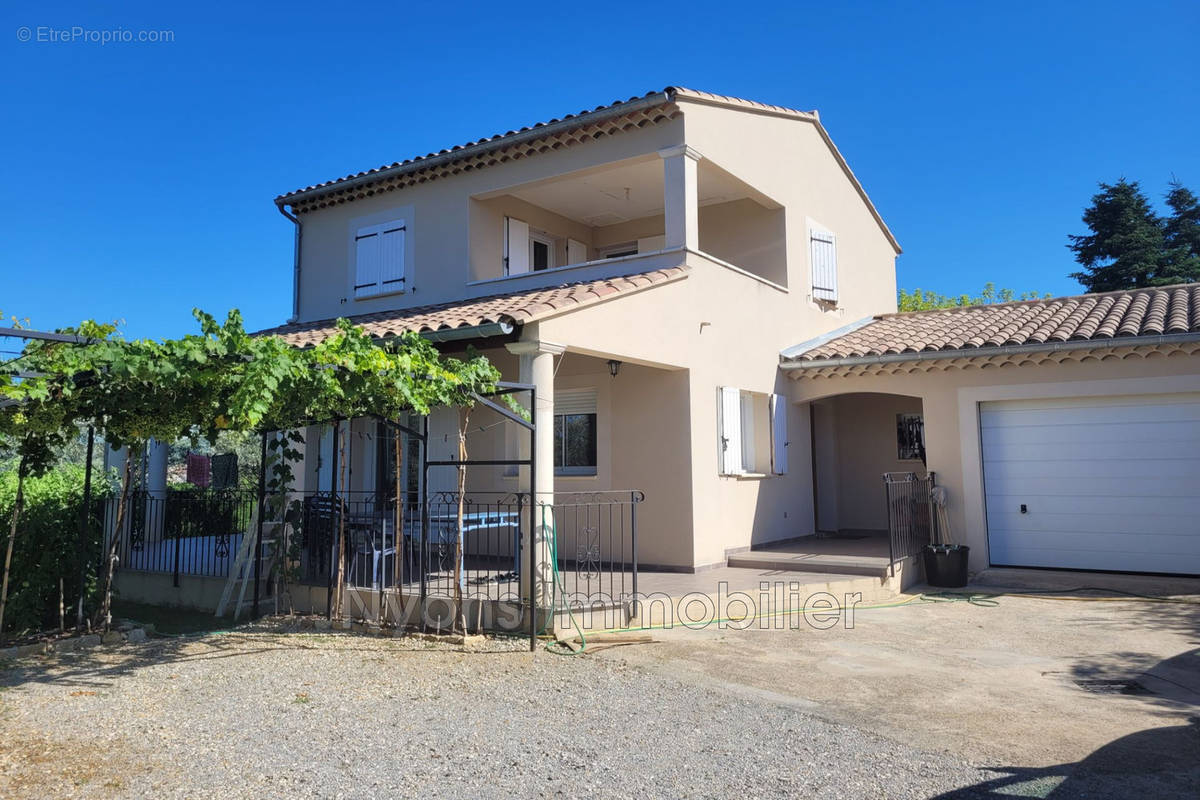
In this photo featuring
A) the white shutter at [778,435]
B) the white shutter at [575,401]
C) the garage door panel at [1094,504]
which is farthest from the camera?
the white shutter at [778,435]

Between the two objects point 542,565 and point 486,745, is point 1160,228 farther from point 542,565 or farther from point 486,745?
point 486,745

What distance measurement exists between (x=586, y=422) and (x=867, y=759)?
23.3 ft

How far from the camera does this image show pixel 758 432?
1171 centimetres

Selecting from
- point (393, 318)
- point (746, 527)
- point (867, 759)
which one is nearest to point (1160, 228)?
point (746, 527)

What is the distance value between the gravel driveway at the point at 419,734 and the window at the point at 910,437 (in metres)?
8.48

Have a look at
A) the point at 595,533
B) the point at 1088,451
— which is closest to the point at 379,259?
the point at 595,533

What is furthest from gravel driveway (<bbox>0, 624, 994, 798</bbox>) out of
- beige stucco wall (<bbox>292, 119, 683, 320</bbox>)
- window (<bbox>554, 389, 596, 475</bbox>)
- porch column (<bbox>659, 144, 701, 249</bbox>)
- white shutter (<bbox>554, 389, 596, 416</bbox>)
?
beige stucco wall (<bbox>292, 119, 683, 320</bbox>)

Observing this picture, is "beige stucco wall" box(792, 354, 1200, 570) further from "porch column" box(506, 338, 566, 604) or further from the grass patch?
the grass patch

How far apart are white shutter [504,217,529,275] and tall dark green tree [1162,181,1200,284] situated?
3049cm

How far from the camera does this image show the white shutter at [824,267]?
1343cm

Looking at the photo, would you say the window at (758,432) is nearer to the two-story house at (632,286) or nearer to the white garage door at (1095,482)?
the two-story house at (632,286)

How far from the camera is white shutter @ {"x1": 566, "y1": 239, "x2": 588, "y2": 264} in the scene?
13.6 m

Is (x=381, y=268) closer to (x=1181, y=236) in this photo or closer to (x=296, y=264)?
(x=296, y=264)

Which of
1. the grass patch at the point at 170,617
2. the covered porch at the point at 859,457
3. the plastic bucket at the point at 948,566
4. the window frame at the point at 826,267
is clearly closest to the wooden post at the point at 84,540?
the grass patch at the point at 170,617
